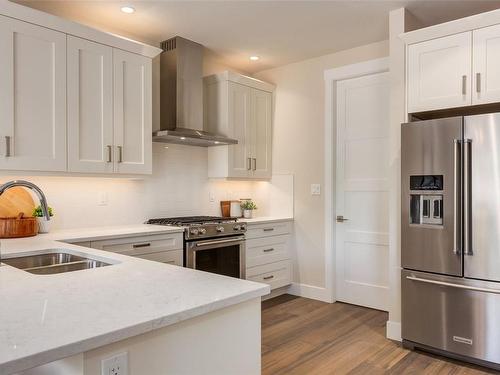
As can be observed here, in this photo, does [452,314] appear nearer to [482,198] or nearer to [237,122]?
[482,198]

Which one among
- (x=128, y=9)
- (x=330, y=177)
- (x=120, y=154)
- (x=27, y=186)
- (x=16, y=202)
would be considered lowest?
(x=16, y=202)

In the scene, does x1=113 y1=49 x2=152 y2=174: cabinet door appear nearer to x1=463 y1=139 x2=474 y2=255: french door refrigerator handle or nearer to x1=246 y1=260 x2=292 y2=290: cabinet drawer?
x1=246 y1=260 x2=292 y2=290: cabinet drawer

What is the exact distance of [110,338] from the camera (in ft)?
3.00

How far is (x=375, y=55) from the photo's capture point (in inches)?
153

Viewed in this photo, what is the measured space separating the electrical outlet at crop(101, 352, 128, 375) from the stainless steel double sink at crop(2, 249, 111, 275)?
945mm

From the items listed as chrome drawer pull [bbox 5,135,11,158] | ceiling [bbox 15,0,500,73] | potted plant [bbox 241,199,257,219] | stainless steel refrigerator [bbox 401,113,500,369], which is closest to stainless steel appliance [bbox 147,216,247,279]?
potted plant [bbox 241,199,257,219]

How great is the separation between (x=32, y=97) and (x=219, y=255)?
1.97 meters

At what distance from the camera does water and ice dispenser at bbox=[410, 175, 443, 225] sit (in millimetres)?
2797

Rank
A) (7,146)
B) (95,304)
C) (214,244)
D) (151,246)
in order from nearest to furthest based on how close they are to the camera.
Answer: (95,304), (7,146), (151,246), (214,244)

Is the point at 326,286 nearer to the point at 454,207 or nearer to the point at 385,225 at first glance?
the point at 385,225

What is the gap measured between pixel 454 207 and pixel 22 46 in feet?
10.2

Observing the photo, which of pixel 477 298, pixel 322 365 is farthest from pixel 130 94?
pixel 477 298

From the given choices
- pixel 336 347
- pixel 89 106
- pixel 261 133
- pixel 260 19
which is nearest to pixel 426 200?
pixel 336 347

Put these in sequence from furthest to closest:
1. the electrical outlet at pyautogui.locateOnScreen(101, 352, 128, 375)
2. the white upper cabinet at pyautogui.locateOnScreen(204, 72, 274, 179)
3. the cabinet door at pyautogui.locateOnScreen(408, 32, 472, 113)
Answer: the white upper cabinet at pyautogui.locateOnScreen(204, 72, 274, 179), the cabinet door at pyautogui.locateOnScreen(408, 32, 472, 113), the electrical outlet at pyautogui.locateOnScreen(101, 352, 128, 375)
